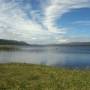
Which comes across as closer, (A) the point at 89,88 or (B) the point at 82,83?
(A) the point at 89,88

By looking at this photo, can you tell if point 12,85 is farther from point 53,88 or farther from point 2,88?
point 53,88

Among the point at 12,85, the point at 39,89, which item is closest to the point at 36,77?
the point at 12,85

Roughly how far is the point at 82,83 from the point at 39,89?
13.0 feet

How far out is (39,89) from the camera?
66.0 feet

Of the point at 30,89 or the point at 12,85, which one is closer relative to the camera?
the point at 30,89

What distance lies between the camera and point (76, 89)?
765 inches

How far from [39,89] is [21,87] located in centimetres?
144

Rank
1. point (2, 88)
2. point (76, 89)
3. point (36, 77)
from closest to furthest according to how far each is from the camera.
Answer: point (76, 89) < point (2, 88) < point (36, 77)

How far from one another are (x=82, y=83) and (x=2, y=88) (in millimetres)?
6708

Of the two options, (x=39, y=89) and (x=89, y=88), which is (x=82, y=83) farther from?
(x=39, y=89)

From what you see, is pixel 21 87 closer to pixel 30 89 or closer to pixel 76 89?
pixel 30 89

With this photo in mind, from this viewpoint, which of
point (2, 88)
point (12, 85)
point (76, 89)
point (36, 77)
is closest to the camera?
point (76, 89)

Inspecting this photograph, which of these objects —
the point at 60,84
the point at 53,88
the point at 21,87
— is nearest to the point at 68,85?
the point at 60,84

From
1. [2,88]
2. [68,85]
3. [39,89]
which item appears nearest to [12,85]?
[2,88]
